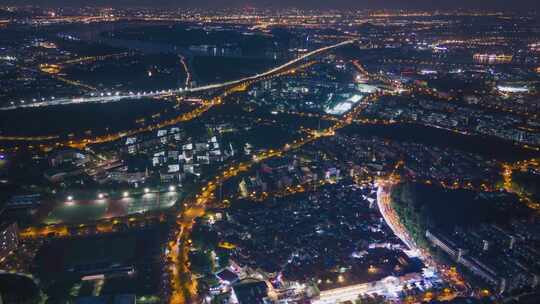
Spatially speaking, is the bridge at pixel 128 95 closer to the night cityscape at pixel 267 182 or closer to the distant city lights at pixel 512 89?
the night cityscape at pixel 267 182

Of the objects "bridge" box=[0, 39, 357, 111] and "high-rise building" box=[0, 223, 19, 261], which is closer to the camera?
"high-rise building" box=[0, 223, 19, 261]

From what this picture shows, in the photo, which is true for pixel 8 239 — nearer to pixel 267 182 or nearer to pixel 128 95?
pixel 267 182

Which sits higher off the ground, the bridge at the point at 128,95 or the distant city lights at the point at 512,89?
the distant city lights at the point at 512,89

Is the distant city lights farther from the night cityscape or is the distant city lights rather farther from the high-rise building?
the high-rise building

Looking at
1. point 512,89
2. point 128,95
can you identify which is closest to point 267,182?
point 128,95

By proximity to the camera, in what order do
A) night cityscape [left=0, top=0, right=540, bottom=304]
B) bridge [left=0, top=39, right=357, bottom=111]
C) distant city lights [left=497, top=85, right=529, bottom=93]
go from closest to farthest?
night cityscape [left=0, top=0, right=540, bottom=304] < bridge [left=0, top=39, right=357, bottom=111] < distant city lights [left=497, top=85, right=529, bottom=93]

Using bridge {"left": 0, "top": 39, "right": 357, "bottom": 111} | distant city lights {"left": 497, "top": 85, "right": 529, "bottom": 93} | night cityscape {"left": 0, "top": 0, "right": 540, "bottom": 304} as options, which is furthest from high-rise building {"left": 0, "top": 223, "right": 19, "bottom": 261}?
distant city lights {"left": 497, "top": 85, "right": 529, "bottom": 93}

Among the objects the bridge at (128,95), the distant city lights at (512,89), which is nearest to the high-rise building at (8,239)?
the bridge at (128,95)

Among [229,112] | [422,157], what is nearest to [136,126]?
[229,112]

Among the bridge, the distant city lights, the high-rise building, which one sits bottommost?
the high-rise building
